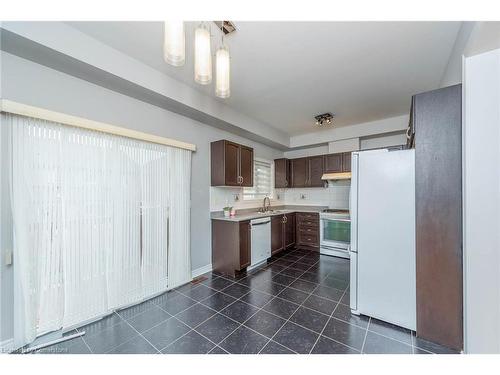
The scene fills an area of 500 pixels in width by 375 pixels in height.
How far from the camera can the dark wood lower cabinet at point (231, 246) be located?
122 inches

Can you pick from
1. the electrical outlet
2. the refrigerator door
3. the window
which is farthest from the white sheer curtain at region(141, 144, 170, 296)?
the refrigerator door

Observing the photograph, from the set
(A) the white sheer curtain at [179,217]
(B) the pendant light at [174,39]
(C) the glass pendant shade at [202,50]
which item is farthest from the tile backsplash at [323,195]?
(B) the pendant light at [174,39]

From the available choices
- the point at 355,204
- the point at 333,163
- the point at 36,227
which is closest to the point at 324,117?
the point at 333,163

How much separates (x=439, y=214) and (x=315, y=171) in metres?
3.17

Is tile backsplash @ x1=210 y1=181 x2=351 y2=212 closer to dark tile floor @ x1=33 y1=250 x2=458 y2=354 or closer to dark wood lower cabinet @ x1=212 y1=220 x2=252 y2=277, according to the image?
dark wood lower cabinet @ x1=212 y1=220 x2=252 y2=277

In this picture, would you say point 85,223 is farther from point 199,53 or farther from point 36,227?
point 199,53

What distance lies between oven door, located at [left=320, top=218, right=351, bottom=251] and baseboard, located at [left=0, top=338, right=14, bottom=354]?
4264 millimetres

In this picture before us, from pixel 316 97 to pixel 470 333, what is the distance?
292 centimetres

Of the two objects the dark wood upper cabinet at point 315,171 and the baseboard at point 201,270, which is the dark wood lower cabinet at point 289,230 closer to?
the dark wood upper cabinet at point 315,171

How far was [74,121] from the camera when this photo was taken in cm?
187

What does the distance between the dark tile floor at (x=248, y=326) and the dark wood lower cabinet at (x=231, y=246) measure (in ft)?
1.12

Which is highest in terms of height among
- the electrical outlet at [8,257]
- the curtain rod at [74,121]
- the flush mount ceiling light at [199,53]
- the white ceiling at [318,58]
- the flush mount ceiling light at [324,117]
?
the white ceiling at [318,58]

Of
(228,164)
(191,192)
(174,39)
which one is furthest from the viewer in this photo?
(228,164)

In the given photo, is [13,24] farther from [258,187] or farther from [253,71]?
[258,187]
